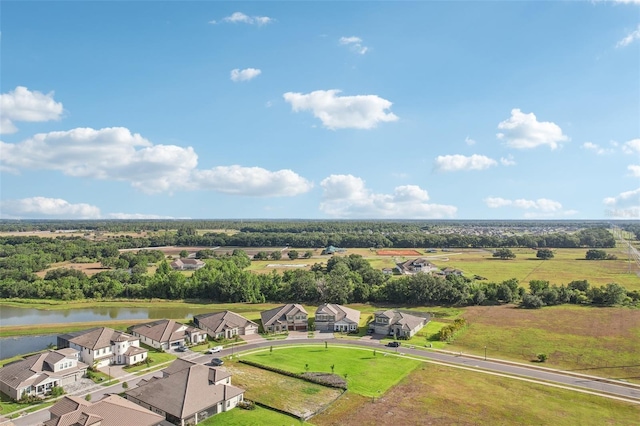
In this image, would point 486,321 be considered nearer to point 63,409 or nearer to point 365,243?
point 63,409

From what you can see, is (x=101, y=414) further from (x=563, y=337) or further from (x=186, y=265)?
(x=186, y=265)

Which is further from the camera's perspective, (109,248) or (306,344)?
(109,248)

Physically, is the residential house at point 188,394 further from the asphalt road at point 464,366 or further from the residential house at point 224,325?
the residential house at point 224,325

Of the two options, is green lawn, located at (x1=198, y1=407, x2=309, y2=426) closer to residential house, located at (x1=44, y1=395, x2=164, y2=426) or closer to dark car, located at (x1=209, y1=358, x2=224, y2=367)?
residential house, located at (x1=44, y1=395, x2=164, y2=426)

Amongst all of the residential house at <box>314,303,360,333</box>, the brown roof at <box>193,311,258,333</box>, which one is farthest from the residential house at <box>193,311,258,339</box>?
the residential house at <box>314,303,360,333</box>

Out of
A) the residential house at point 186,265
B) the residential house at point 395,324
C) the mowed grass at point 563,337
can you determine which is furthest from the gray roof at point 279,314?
the residential house at point 186,265

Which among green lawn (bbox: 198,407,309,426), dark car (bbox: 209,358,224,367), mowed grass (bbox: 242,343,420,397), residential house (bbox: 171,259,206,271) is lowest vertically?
green lawn (bbox: 198,407,309,426)

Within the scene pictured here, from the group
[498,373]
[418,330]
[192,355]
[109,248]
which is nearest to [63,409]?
[192,355]
